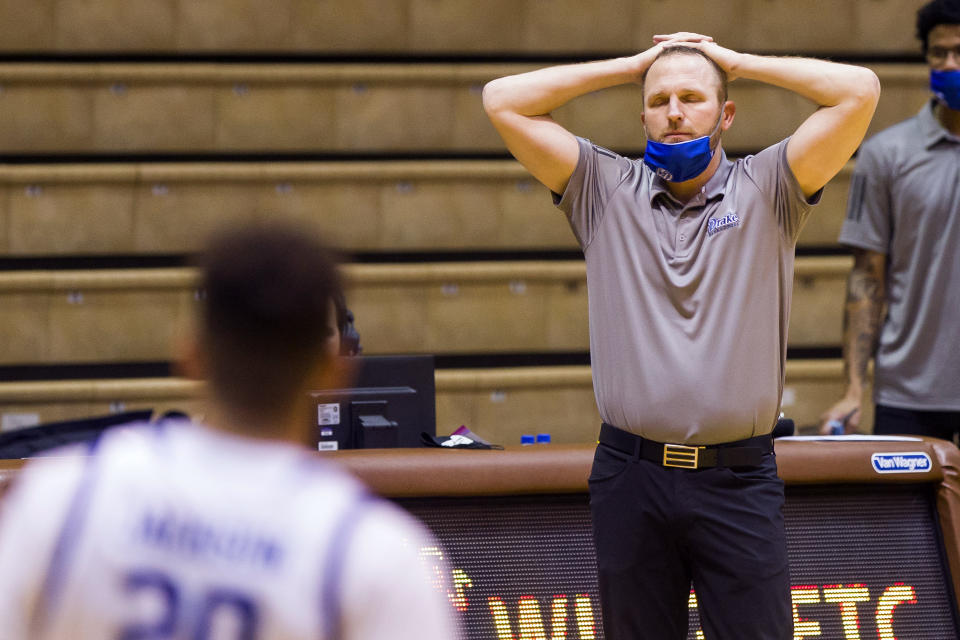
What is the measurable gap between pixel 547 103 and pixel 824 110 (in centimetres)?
48

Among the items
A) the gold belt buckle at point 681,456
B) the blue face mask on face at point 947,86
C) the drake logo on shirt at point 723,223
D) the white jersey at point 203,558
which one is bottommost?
the gold belt buckle at point 681,456

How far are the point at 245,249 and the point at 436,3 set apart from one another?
15.0ft

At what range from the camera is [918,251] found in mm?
2951

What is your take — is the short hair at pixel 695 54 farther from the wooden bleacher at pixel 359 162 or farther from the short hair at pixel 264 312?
the wooden bleacher at pixel 359 162

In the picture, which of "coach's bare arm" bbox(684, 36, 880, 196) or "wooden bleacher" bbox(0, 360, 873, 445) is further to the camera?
"wooden bleacher" bbox(0, 360, 873, 445)

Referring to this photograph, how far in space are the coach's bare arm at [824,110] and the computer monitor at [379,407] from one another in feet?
3.84

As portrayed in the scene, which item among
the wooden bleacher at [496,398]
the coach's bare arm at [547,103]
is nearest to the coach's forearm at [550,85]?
the coach's bare arm at [547,103]

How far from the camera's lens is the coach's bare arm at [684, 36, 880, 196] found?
1.82 metres

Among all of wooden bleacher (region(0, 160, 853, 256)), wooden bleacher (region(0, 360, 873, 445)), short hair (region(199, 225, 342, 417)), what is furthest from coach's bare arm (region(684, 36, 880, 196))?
wooden bleacher (region(0, 160, 853, 256))

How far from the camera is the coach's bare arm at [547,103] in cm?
194

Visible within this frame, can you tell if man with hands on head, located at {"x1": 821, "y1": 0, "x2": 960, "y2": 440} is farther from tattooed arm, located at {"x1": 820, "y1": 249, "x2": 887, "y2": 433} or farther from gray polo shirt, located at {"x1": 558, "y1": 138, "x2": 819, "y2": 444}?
gray polo shirt, located at {"x1": 558, "y1": 138, "x2": 819, "y2": 444}

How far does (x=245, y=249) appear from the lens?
34.8 inches

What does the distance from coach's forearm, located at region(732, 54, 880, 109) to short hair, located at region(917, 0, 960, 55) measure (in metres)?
1.19

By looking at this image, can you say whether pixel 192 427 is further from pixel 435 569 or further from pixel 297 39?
pixel 297 39
